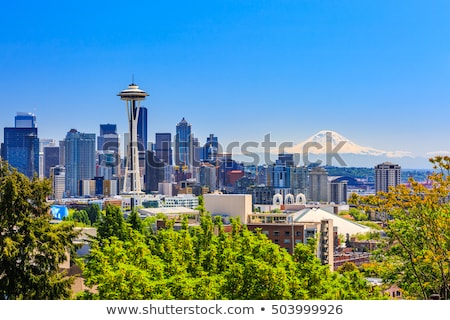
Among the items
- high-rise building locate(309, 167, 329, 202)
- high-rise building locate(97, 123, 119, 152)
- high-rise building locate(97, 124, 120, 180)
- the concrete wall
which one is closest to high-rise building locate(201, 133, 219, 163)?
high-rise building locate(97, 124, 120, 180)

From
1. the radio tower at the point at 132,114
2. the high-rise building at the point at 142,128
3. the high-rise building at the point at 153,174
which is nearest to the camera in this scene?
the radio tower at the point at 132,114

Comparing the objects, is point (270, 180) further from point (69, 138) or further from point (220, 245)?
point (220, 245)

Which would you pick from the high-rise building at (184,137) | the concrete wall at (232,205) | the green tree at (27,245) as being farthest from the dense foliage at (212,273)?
the high-rise building at (184,137)

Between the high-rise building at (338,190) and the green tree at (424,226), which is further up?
the green tree at (424,226)

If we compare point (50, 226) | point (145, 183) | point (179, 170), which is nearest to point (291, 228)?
point (50, 226)

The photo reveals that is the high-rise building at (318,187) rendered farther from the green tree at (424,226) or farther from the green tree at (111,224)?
the green tree at (424,226)

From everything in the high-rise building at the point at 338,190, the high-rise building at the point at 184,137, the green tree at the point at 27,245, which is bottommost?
the high-rise building at the point at 338,190

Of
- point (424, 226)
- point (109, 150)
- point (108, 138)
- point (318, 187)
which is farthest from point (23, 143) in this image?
point (424, 226)
